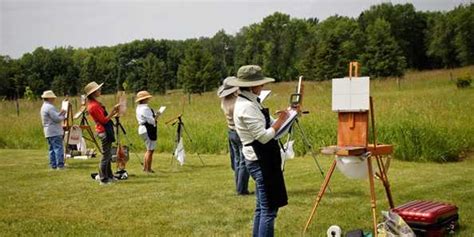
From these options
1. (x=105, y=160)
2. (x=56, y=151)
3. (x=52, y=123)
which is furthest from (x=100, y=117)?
(x=56, y=151)

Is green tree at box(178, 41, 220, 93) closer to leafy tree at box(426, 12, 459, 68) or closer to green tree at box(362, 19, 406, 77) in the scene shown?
green tree at box(362, 19, 406, 77)

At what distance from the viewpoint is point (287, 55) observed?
60.8m

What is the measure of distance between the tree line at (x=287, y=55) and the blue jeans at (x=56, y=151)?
27364 mm

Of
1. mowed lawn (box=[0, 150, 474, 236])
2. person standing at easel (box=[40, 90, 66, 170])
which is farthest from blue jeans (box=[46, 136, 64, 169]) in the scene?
mowed lawn (box=[0, 150, 474, 236])

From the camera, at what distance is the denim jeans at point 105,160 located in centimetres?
840

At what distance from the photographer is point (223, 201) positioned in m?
7.15

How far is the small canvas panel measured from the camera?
4.87 meters

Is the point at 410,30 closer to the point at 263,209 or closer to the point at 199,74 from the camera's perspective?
the point at 199,74

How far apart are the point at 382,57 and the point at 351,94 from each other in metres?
41.9

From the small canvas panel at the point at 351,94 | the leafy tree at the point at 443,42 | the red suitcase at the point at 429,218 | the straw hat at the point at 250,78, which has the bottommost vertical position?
the red suitcase at the point at 429,218

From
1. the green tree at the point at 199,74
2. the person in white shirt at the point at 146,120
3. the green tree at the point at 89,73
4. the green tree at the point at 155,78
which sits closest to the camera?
the person in white shirt at the point at 146,120

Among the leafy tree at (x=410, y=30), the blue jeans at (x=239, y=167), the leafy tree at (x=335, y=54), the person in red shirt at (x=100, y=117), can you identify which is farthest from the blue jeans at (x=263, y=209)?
the leafy tree at (x=410, y=30)

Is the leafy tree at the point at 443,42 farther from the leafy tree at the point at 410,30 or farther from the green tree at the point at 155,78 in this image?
the green tree at the point at 155,78

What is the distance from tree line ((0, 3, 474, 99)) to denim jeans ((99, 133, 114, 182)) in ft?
97.9
